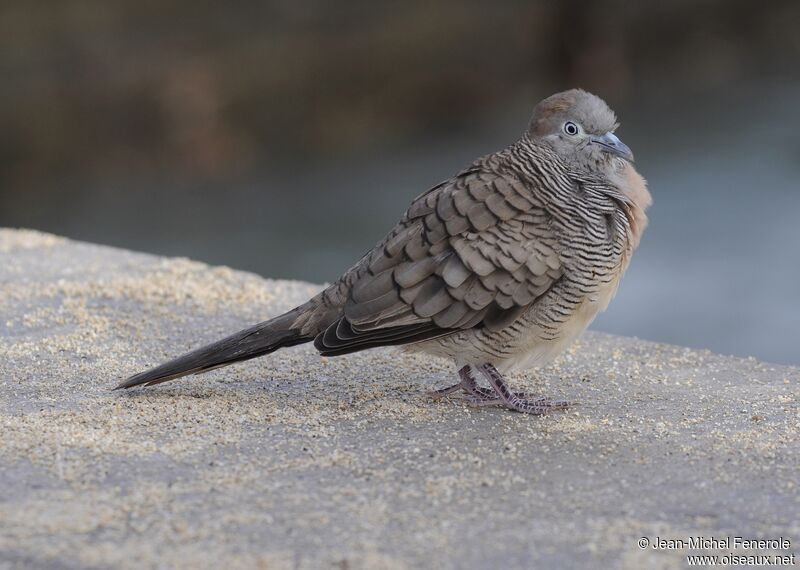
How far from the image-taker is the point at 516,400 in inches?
174

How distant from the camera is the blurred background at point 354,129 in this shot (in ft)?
36.8

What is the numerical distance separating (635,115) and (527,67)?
1901 millimetres

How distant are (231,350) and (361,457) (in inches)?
34.2

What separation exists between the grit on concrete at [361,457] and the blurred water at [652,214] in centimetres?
512

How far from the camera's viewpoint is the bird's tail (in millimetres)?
4305

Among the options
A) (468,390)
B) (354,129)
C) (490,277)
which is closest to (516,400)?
(468,390)

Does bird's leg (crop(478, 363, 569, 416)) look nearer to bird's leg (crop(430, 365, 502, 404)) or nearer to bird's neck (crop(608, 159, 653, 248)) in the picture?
bird's leg (crop(430, 365, 502, 404))

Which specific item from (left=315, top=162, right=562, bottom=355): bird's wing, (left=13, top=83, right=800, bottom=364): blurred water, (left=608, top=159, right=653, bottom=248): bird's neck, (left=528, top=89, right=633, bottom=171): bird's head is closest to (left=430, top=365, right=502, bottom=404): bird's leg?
(left=315, top=162, right=562, bottom=355): bird's wing

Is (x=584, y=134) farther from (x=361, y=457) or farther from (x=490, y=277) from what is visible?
(x=361, y=457)

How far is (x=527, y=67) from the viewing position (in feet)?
51.0

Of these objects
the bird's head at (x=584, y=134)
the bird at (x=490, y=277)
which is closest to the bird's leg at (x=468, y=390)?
the bird at (x=490, y=277)

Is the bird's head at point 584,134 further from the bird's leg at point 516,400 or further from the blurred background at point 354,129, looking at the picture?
the blurred background at point 354,129

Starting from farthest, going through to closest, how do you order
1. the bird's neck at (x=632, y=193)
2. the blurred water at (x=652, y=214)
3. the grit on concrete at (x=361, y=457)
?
the blurred water at (x=652, y=214)
the bird's neck at (x=632, y=193)
the grit on concrete at (x=361, y=457)

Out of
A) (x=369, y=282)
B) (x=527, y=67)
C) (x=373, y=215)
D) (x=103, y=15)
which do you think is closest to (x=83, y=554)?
(x=369, y=282)
